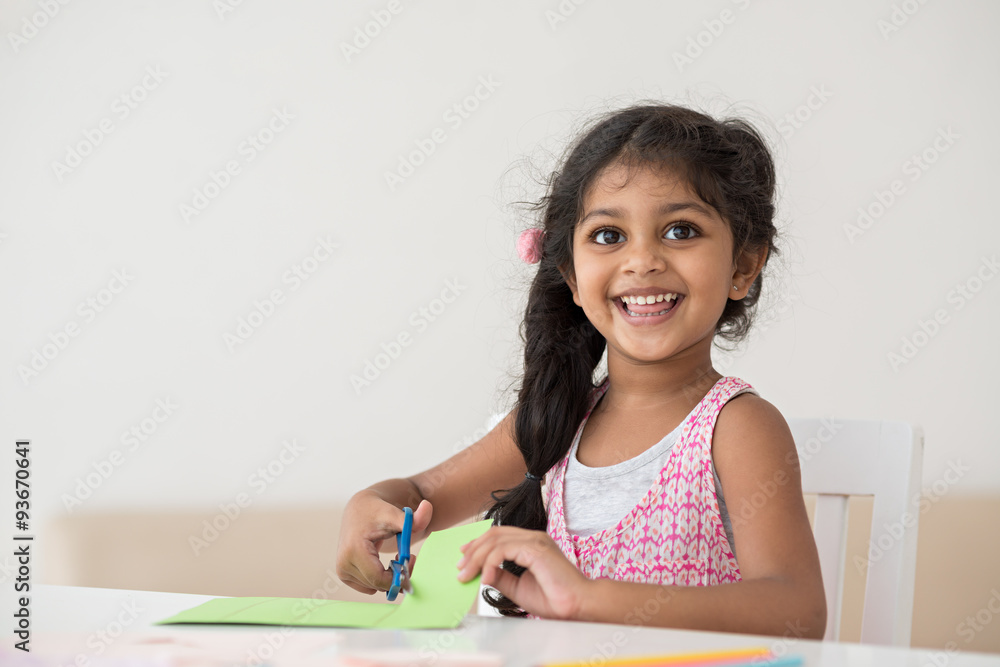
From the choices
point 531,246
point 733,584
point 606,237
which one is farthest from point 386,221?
point 733,584

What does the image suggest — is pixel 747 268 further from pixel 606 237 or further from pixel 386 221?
pixel 386 221

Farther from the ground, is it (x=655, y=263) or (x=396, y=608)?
(x=655, y=263)

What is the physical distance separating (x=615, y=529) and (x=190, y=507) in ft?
3.97

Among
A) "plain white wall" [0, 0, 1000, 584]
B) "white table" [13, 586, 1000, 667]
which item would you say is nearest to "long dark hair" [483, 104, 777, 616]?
"white table" [13, 586, 1000, 667]

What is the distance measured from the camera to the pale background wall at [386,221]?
68.9 inches

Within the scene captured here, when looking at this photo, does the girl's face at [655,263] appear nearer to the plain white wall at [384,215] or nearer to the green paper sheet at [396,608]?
the green paper sheet at [396,608]

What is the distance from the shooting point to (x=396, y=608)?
63 centimetres

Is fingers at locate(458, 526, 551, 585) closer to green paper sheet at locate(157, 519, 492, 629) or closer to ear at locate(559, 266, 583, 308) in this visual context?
green paper sheet at locate(157, 519, 492, 629)

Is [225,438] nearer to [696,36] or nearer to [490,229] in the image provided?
[490,229]

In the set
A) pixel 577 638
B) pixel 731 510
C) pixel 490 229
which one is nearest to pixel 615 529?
pixel 731 510

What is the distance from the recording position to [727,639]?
51 centimetres

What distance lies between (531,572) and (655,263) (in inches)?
14.2

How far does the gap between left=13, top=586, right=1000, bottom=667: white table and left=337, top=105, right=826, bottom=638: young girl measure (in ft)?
0.52

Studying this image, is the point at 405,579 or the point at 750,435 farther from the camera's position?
the point at 750,435
